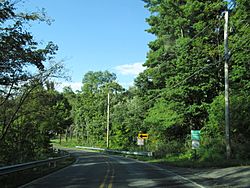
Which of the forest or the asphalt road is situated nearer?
the asphalt road

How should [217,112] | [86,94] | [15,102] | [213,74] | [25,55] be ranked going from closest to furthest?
[25,55], [15,102], [217,112], [213,74], [86,94]

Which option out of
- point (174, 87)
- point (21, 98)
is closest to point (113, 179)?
point (21, 98)

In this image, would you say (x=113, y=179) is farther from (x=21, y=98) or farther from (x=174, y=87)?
(x=174, y=87)

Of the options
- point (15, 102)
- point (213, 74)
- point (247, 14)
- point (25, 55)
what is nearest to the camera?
point (25, 55)

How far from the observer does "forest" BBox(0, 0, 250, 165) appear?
22.2 metres

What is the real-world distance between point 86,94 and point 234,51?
63.6 meters

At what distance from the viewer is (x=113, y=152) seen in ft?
182

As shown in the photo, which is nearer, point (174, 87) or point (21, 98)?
point (21, 98)

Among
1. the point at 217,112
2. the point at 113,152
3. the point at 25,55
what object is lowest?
the point at 113,152

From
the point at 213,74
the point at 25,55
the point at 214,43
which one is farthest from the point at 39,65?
the point at 214,43

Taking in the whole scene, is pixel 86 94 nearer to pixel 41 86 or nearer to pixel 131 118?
pixel 131 118

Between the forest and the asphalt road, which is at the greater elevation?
the forest

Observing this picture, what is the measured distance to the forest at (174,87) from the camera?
22.2m

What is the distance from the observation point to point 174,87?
37250mm
